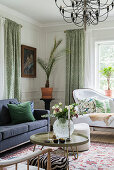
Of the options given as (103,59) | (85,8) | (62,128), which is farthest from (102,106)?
(85,8)

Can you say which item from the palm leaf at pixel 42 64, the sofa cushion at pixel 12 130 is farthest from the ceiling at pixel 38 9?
the sofa cushion at pixel 12 130

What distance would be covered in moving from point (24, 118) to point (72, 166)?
59.0 inches

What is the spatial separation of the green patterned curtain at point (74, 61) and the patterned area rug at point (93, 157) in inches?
76.4

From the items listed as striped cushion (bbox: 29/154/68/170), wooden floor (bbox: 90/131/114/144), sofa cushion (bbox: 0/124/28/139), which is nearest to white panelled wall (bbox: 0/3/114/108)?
wooden floor (bbox: 90/131/114/144)

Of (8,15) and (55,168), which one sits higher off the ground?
(8,15)

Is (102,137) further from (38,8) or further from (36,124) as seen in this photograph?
(38,8)

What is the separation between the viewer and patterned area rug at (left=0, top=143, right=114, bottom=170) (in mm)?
3414

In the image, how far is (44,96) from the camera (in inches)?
240

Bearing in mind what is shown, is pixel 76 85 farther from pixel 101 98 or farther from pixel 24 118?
pixel 24 118

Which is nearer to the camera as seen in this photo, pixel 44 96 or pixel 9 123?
pixel 9 123

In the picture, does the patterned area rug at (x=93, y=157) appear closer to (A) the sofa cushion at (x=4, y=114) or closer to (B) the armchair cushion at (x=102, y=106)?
(A) the sofa cushion at (x=4, y=114)

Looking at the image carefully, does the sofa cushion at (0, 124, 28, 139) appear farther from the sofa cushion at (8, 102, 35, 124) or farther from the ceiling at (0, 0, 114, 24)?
the ceiling at (0, 0, 114, 24)

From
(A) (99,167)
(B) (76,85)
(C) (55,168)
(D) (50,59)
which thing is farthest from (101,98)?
(C) (55,168)

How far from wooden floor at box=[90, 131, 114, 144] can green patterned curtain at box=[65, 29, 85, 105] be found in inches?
41.6
